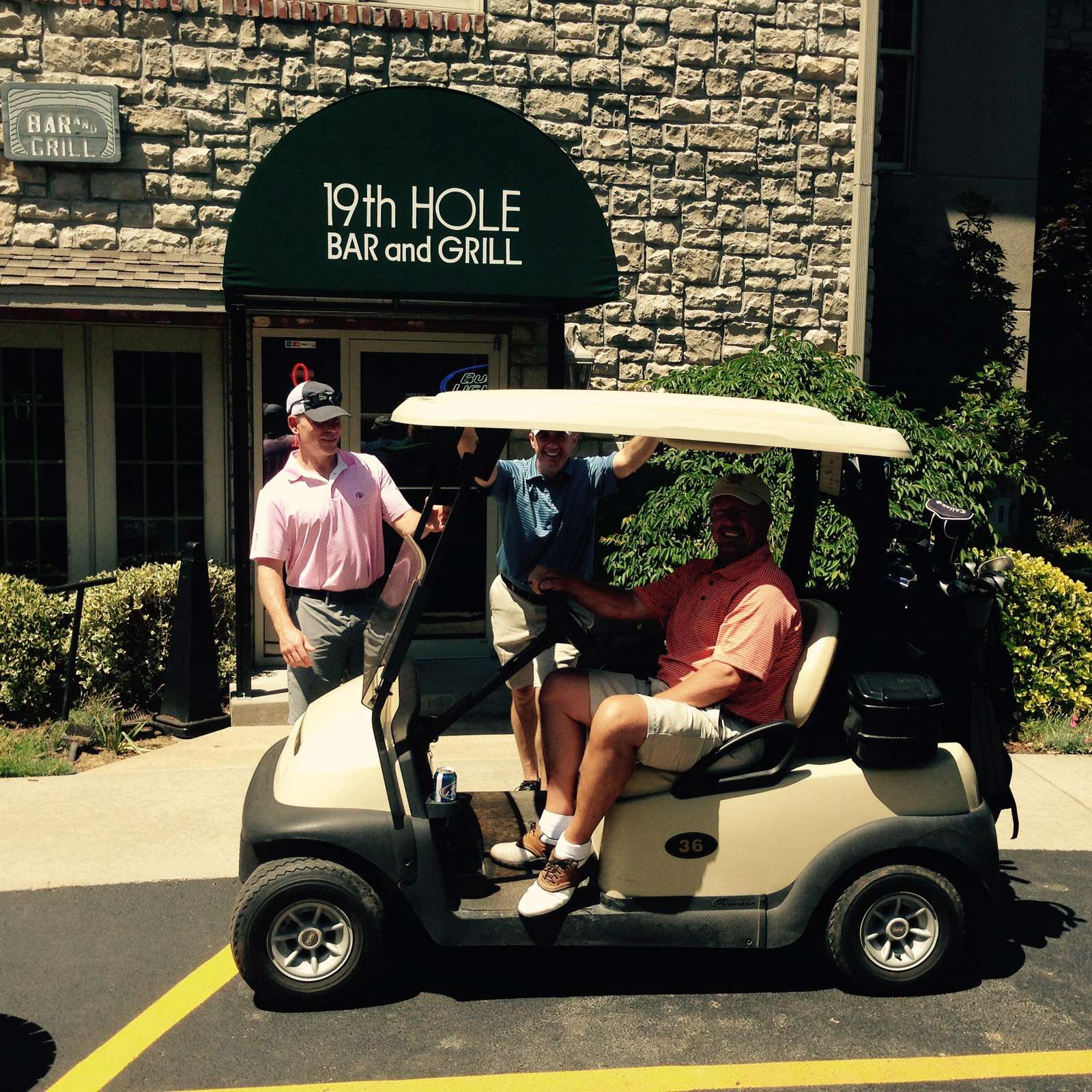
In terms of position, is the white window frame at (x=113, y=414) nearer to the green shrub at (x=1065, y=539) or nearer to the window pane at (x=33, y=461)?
the window pane at (x=33, y=461)

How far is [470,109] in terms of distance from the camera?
23.4 feet

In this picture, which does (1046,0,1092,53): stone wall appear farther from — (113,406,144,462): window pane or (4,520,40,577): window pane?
(4,520,40,577): window pane

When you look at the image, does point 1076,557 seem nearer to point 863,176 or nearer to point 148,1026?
point 863,176

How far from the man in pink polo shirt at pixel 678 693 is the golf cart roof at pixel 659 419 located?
1.56ft

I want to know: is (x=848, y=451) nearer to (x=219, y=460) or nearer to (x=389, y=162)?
(x=389, y=162)

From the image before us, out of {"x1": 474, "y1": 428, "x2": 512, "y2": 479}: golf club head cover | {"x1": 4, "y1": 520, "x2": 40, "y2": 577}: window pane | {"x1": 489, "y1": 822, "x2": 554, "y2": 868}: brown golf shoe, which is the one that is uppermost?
{"x1": 474, "y1": 428, "x2": 512, "y2": 479}: golf club head cover

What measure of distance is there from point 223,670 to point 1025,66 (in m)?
8.92

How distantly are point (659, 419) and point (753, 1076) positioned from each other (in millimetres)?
1999

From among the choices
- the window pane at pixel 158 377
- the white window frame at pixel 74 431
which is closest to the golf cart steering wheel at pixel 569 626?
the window pane at pixel 158 377

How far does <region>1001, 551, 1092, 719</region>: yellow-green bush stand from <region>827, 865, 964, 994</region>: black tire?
12.0ft

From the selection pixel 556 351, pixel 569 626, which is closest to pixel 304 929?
pixel 569 626

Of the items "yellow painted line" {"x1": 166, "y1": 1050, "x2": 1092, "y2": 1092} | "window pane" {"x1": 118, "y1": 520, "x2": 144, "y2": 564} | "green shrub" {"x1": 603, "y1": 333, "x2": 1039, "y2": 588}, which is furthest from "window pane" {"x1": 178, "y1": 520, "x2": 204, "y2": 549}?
"yellow painted line" {"x1": 166, "y1": 1050, "x2": 1092, "y2": 1092}

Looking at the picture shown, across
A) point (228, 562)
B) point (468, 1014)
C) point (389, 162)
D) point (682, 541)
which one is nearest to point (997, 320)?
point (682, 541)

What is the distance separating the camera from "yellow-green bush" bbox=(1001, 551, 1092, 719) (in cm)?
747
